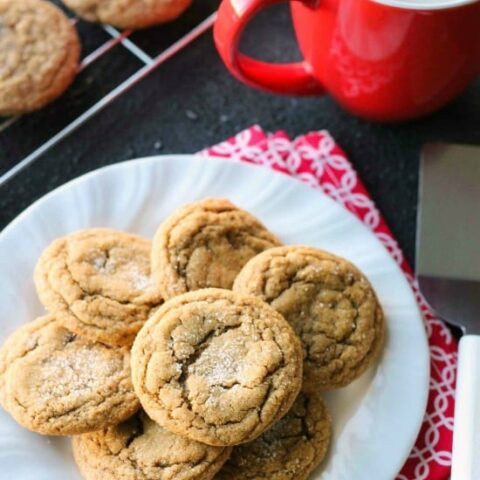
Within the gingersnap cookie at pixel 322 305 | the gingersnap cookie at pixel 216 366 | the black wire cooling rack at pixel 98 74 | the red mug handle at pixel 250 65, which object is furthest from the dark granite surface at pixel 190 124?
the gingersnap cookie at pixel 216 366

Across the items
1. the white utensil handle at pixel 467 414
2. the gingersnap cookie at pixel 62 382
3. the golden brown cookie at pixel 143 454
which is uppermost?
the gingersnap cookie at pixel 62 382

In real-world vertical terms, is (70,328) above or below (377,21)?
below

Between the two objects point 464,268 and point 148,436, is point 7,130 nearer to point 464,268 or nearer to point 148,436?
point 148,436

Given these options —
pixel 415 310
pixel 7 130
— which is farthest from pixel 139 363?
pixel 7 130

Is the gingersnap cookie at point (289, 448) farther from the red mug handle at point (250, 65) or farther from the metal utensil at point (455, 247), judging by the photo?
the red mug handle at point (250, 65)

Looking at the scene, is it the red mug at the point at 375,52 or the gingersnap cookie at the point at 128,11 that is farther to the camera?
the gingersnap cookie at the point at 128,11

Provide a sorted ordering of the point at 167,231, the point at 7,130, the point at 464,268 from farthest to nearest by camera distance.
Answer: the point at 7,130 → the point at 464,268 → the point at 167,231

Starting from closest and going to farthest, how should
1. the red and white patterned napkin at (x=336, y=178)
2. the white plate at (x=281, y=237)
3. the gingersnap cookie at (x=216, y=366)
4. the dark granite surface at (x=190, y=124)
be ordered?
the gingersnap cookie at (x=216, y=366), the white plate at (x=281, y=237), the red and white patterned napkin at (x=336, y=178), the dark granite surface at (x=190, y=124)
